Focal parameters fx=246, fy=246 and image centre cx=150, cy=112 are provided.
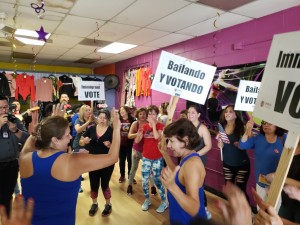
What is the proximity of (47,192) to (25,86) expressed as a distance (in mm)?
6012

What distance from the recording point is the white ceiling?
3072 mm

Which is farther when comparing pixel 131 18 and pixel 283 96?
pixel 131 18

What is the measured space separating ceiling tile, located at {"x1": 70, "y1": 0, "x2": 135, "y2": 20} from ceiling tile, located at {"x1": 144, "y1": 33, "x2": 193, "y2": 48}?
57.5 inches

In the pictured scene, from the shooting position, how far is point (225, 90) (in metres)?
4.05

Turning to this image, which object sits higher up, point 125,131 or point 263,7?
point 263,7

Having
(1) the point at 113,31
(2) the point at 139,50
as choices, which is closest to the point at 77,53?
(2) the point at 139,50

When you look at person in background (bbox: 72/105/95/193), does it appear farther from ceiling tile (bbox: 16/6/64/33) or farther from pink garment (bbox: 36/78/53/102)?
pink garment (bbox: 36/78/53/102)

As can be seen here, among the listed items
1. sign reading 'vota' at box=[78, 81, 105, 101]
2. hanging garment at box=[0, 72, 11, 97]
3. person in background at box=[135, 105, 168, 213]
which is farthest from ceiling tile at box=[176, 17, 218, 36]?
hanging garment at box=[0, 72, 11, 97]

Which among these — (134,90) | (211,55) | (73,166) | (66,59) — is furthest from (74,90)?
(73,166)

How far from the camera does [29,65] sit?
8227mm

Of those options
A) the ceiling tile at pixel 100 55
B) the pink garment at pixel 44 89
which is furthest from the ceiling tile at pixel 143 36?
the pink garment at pixel 44 89

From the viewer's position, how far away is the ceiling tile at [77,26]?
12.2 ft

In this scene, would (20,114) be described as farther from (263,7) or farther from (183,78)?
(263,7)

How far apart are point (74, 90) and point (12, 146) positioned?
480cm
